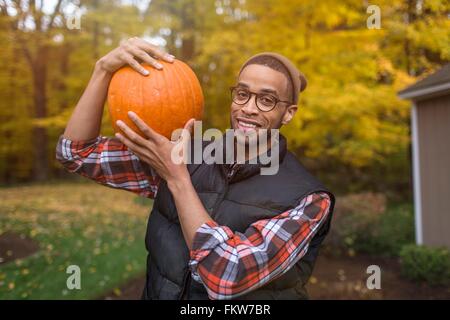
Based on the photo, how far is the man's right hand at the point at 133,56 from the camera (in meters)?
1.77

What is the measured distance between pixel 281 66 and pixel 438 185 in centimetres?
605

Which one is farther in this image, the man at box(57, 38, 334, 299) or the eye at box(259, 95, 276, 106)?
the eye at box(259, 95, 276, 106)

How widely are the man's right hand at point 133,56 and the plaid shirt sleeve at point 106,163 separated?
0.34m

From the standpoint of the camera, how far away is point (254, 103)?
174 cm

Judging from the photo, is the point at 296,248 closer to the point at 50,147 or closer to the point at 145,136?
the point at 145,136

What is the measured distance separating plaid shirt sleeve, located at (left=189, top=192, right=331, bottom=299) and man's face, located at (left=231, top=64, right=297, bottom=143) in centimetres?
37

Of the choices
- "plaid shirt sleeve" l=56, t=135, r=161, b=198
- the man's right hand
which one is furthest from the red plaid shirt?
the man's right hand

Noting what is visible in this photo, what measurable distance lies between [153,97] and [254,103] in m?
0.43

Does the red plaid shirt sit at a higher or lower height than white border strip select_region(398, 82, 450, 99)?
lower

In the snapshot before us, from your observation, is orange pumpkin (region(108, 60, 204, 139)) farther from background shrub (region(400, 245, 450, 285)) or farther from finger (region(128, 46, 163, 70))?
background shrub (region(400, 245, 450, 285))

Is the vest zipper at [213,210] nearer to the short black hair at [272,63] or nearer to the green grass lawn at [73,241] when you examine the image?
the short black hair at [272,63]

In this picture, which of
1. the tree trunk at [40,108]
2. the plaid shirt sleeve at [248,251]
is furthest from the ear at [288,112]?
the tree trunk at [40,108]

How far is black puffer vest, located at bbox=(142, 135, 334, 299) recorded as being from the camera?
1.67 metres
